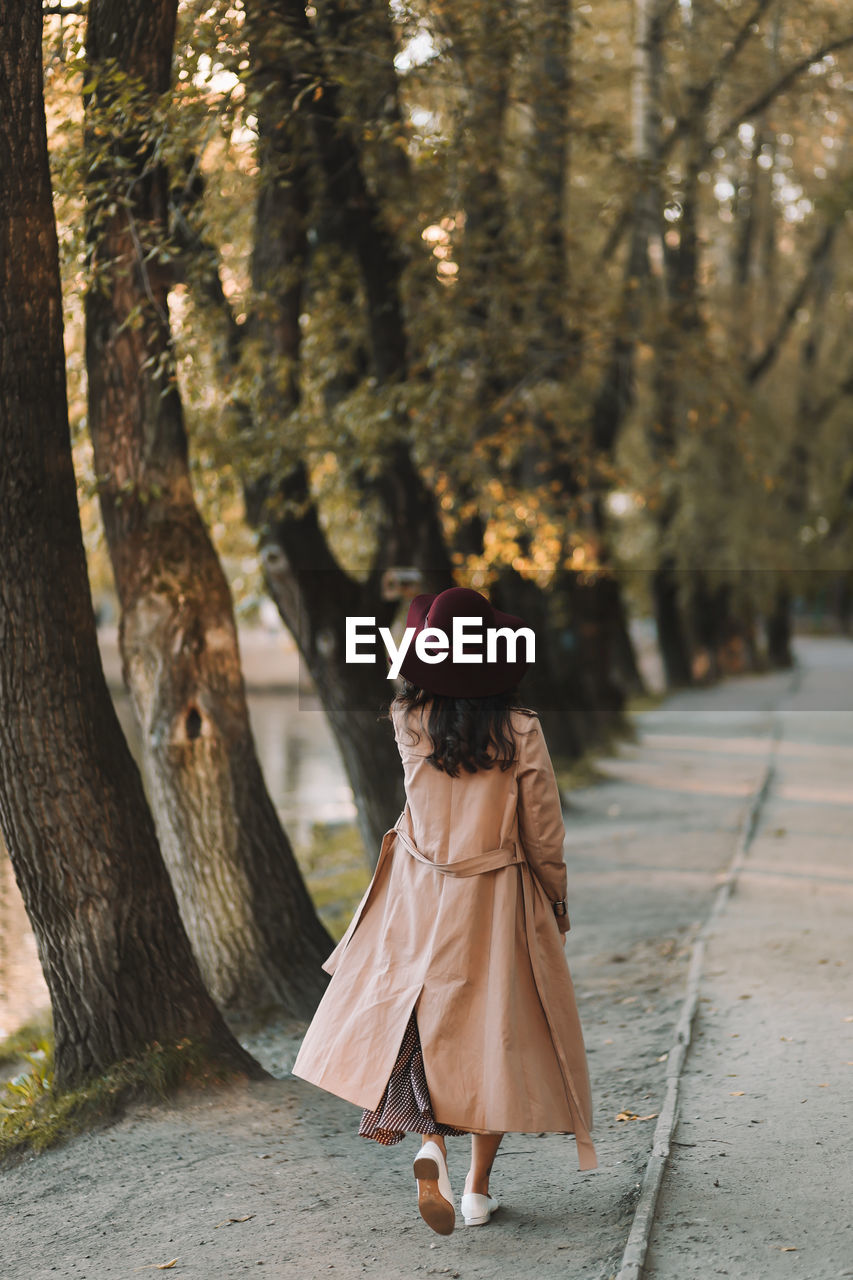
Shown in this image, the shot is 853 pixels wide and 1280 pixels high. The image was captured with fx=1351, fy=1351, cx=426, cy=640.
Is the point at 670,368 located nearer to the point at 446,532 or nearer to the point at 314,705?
the point at 446,532

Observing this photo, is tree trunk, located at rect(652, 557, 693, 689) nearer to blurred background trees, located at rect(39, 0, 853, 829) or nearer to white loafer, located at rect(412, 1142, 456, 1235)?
blurred background trees, located at rect(39, 0, 853, 829)

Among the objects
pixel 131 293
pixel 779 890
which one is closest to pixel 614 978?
pixel 779 890

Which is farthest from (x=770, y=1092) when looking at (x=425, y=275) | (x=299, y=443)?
(x=425, y=275)

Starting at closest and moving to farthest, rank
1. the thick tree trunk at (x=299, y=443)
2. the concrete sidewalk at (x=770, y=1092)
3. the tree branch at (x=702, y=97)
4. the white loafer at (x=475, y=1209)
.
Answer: the concrete sidewalk at (x=770, y=1092), the white loafer at (x=475, y=1209), the thick tree trunk at (x=299, y=443), the tree branch at (x=702, y=97)

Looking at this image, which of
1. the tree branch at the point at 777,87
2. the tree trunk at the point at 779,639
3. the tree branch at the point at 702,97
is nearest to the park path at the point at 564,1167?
the tree branch at the point at 702,97

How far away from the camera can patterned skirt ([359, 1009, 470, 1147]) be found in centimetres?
435

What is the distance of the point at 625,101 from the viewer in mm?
19984

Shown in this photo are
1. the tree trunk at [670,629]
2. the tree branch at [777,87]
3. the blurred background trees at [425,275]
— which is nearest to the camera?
the blurred background trees at [425,275]

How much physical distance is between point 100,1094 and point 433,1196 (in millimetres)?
2065

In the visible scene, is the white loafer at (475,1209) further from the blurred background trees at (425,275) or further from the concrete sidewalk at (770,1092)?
the blurred background trees at (425,275)

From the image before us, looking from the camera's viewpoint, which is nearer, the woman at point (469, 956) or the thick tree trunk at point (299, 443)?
the woman at point (469, 956)

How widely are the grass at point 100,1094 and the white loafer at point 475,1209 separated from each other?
1745mm

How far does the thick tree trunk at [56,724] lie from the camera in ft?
18.4

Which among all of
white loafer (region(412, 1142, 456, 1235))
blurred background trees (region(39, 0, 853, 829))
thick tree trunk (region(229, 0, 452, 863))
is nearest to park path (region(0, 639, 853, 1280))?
white loafer (region(412, 1142, 456, 1235))
